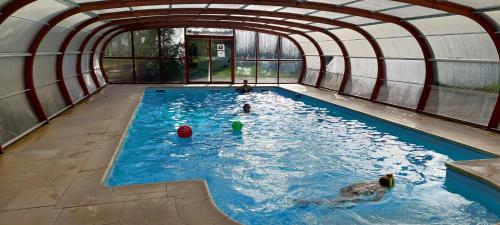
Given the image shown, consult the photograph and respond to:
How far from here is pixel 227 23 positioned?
1725cm

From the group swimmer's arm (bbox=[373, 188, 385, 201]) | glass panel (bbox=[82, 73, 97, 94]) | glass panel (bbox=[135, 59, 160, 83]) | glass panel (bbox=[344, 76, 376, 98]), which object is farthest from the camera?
glass panel (bbox=[135, 59, 160, 83])

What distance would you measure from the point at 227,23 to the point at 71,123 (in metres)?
10.2

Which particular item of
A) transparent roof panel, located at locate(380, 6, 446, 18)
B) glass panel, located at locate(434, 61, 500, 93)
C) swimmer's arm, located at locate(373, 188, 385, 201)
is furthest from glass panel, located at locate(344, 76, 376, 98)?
swimmer's arm, located at locate(373, 188, 385, 201)

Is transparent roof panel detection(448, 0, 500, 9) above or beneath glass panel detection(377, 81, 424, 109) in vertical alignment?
above

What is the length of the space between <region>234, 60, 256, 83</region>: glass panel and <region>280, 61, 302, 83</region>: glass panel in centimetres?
180

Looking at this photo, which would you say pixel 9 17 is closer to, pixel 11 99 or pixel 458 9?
pixel 11 99

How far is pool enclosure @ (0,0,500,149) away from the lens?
813cm

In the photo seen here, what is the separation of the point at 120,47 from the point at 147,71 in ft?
6.43

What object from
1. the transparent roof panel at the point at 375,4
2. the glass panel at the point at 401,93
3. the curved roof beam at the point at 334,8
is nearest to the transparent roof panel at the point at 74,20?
the curved roof beam at the point at 334,8

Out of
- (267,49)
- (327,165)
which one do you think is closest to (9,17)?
(327,165)

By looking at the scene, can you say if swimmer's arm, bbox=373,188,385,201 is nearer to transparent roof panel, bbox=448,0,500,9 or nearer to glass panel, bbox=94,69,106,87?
transparent roof panel, bbox=448,0,500,9

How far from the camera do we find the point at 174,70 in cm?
2011

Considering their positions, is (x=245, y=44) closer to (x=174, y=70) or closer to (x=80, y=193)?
(x=174, y=70)

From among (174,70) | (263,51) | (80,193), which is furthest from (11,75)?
(263,51)
